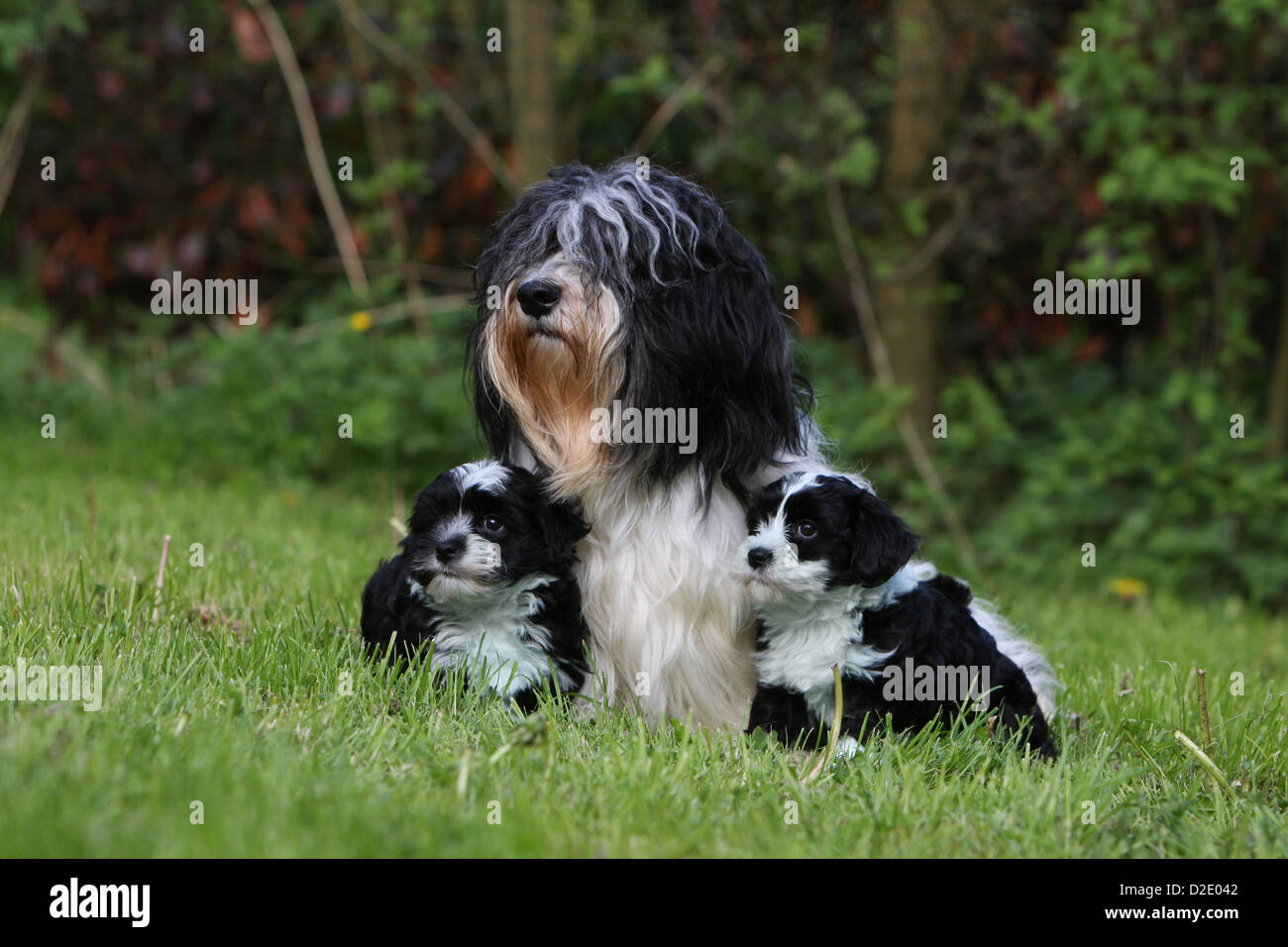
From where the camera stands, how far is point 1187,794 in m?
3.39

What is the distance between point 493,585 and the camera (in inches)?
139

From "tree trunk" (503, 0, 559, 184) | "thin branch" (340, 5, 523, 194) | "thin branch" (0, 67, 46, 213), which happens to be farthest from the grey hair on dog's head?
"thin branch" (0, 67, 46, 213)

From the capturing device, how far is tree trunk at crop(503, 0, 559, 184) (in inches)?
295

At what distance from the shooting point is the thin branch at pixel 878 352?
23.6 feet

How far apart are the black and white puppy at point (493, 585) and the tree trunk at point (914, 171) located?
14.2 ft

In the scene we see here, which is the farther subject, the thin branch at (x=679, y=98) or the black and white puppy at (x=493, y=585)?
the thin branch at (x=679, y=98)

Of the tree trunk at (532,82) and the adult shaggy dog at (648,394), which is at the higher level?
the tree trunk at (532,82)

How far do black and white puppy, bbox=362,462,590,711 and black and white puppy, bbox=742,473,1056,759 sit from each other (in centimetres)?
52

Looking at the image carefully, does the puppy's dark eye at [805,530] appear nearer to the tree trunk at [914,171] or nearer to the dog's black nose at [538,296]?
the dog's black nose at [538,296]

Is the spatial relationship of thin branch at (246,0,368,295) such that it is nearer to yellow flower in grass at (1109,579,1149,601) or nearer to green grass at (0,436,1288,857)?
green grass at (0,436,1288,857)

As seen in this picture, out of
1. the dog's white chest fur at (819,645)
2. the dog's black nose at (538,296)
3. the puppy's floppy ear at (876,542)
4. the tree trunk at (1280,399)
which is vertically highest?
the tree trunk at (1280,399)

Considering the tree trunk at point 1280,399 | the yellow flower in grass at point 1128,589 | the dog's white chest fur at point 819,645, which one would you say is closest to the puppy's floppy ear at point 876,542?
the dog's white chest fur at point 819,645

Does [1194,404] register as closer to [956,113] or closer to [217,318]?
[956,113]

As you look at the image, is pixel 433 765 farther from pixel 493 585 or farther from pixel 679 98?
pixel 679 98
